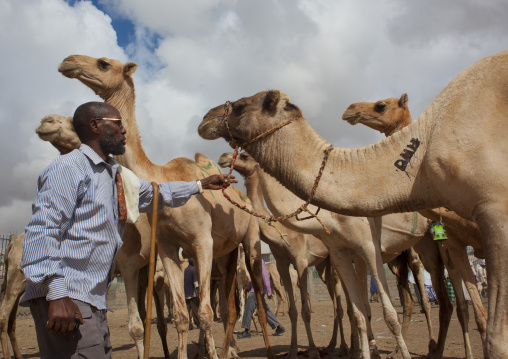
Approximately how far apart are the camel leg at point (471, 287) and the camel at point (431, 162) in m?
2.48

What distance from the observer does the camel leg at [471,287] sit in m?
5.32

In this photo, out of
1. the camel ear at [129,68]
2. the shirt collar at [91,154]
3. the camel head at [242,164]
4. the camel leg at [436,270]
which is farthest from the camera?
the camel head at [242,164]

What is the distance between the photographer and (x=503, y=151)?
3.00 metres

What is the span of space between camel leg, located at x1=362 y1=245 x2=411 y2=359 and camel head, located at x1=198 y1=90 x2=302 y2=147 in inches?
115

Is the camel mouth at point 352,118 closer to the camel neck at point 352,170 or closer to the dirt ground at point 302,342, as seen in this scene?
the dirt ground at point 302,342

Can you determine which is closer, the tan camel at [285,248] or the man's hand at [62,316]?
the man's hand at [62,316]

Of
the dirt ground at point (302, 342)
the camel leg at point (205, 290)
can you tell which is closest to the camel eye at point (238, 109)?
the camel leg at point (205, 290)

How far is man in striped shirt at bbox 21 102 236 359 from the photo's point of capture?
2.43 m

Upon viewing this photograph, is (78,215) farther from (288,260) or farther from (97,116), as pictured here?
(288,260)

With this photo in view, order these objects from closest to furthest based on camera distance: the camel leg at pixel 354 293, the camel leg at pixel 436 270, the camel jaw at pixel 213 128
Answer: the camel jaw at pixel 213 128 → the camel leg at pixel 354 293 → the camel leg at pixel 436 270

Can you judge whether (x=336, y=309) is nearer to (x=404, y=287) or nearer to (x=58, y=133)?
(x=404, y=287)

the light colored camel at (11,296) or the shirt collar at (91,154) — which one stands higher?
the shirt collar at (91,154)

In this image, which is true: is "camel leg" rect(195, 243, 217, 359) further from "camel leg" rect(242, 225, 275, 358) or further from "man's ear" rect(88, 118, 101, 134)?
"man's ear" rect(88, 118, 101, 134)

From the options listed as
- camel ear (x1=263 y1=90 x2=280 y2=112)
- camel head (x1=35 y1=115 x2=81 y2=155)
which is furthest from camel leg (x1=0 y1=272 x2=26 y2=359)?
camel ear (x1=263 y1=90 x2=280 y2=112)
